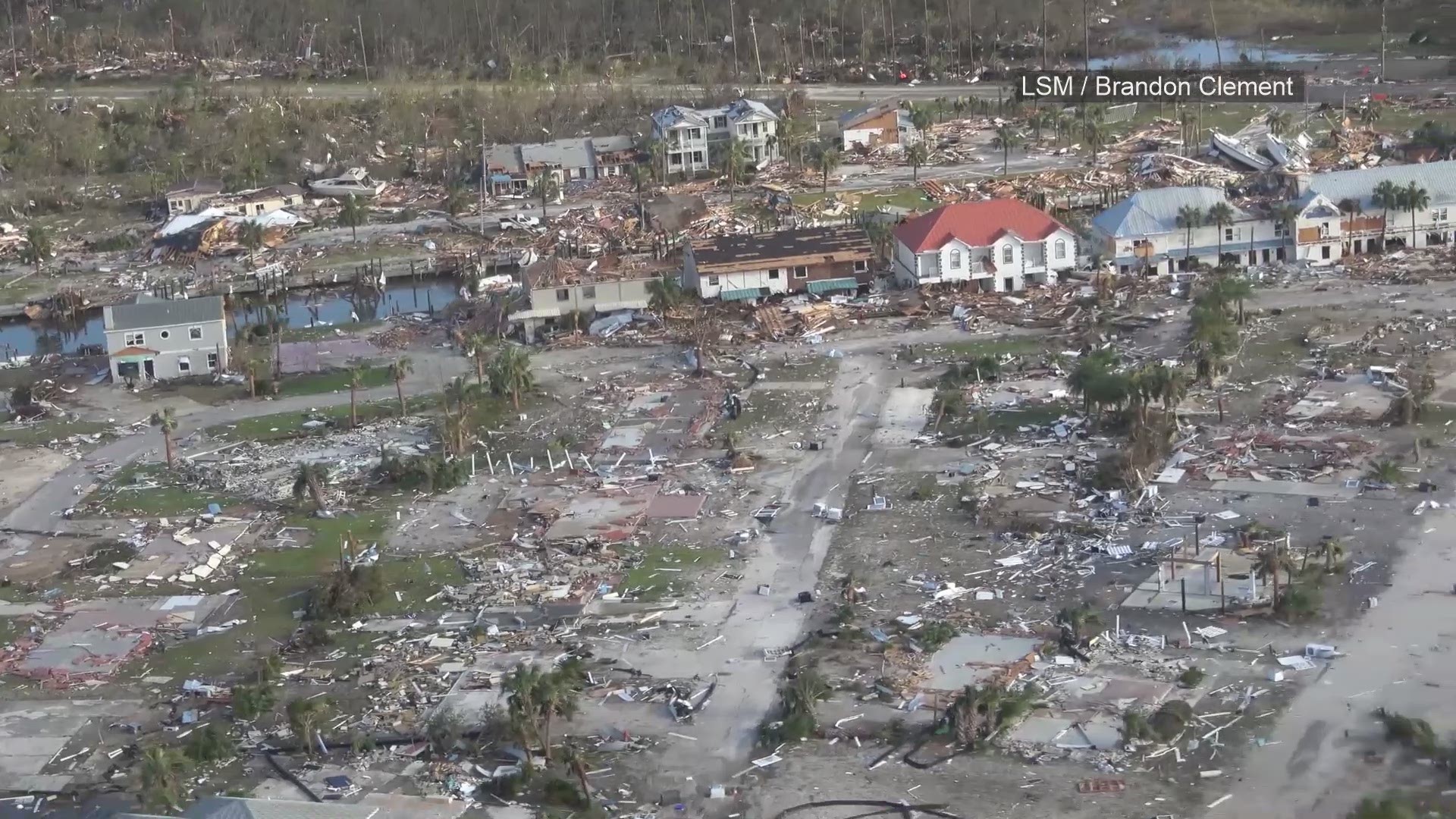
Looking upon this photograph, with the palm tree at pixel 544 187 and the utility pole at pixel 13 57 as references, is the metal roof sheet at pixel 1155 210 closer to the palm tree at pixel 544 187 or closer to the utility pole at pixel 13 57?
the palm tree at pixel 544 187

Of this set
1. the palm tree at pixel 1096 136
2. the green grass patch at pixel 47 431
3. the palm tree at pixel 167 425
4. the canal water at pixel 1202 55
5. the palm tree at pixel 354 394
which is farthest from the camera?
the canal water at pixel 1202 55

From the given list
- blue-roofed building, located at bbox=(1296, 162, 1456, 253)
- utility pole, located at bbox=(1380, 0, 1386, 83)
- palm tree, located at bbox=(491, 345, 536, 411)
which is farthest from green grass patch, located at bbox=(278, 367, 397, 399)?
utility pole, located at bbox=(1380, 0, 1386, 83)

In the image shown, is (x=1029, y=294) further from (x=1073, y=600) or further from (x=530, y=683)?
(x=530, y=683)

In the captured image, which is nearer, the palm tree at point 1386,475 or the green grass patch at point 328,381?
the palm tree at point 1386,475

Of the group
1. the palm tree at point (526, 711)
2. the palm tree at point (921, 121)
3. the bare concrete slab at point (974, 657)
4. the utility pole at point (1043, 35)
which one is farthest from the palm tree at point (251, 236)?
the utility pole at point (1043, 35)

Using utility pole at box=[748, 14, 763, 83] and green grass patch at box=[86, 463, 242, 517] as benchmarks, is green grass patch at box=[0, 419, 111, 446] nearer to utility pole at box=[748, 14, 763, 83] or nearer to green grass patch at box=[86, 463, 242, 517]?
green grass patch at box=[86, 463, 242, 517]

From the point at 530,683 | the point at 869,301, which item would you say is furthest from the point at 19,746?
the point at 869,301

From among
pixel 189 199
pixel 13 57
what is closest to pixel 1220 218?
pixel 189 199

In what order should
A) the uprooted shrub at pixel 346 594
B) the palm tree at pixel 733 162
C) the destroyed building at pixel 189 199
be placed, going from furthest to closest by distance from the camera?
1. the destroyed building at pixel 189 199
2. the palm tree at pixel 733 162
3. the uprooted shrub at pixel 346 594
